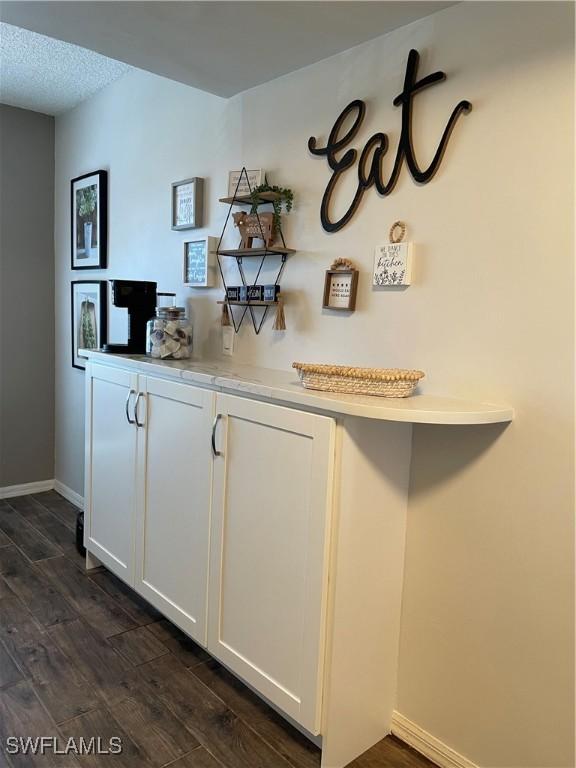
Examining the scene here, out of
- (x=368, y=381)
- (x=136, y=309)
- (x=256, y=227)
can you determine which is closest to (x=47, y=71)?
(x=136, y=309)

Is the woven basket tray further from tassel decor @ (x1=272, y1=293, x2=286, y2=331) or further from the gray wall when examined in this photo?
the gray wall

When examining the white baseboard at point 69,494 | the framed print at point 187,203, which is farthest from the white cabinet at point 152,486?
the white baseboard at point 69,494

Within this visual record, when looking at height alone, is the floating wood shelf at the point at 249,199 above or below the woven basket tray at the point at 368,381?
above

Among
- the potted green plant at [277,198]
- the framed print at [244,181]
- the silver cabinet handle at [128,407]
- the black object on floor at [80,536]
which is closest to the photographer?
the potted green plant at [277,198]

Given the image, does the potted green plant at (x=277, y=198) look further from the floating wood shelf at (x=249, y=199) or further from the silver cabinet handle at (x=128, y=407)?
the silver cabinet handle at (x=128, y=407)

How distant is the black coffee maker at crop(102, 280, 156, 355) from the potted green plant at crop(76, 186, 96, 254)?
40.4 inches

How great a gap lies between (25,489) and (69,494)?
0.34 m

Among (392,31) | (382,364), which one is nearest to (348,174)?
(392,31)

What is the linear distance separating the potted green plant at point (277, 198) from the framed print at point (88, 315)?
1538 millimetres

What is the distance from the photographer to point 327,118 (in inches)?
79.3

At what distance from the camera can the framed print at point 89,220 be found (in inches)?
132

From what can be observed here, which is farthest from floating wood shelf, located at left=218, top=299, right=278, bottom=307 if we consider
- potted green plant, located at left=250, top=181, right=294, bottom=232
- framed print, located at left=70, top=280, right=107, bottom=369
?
framed print, located at left=70, top=280, right=107, bottom=369

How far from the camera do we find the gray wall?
3.68 meters

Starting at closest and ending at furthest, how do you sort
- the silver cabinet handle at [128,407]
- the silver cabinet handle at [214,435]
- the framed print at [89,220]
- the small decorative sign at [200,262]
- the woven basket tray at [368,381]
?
1. the woven basket tray at [368,381]
2. the silver cabinet handle at [214,435]
3. the silver cabinet handle at [128,407]
4. the small decorative sign at [200,262]
5. the framed print at [89,220]
